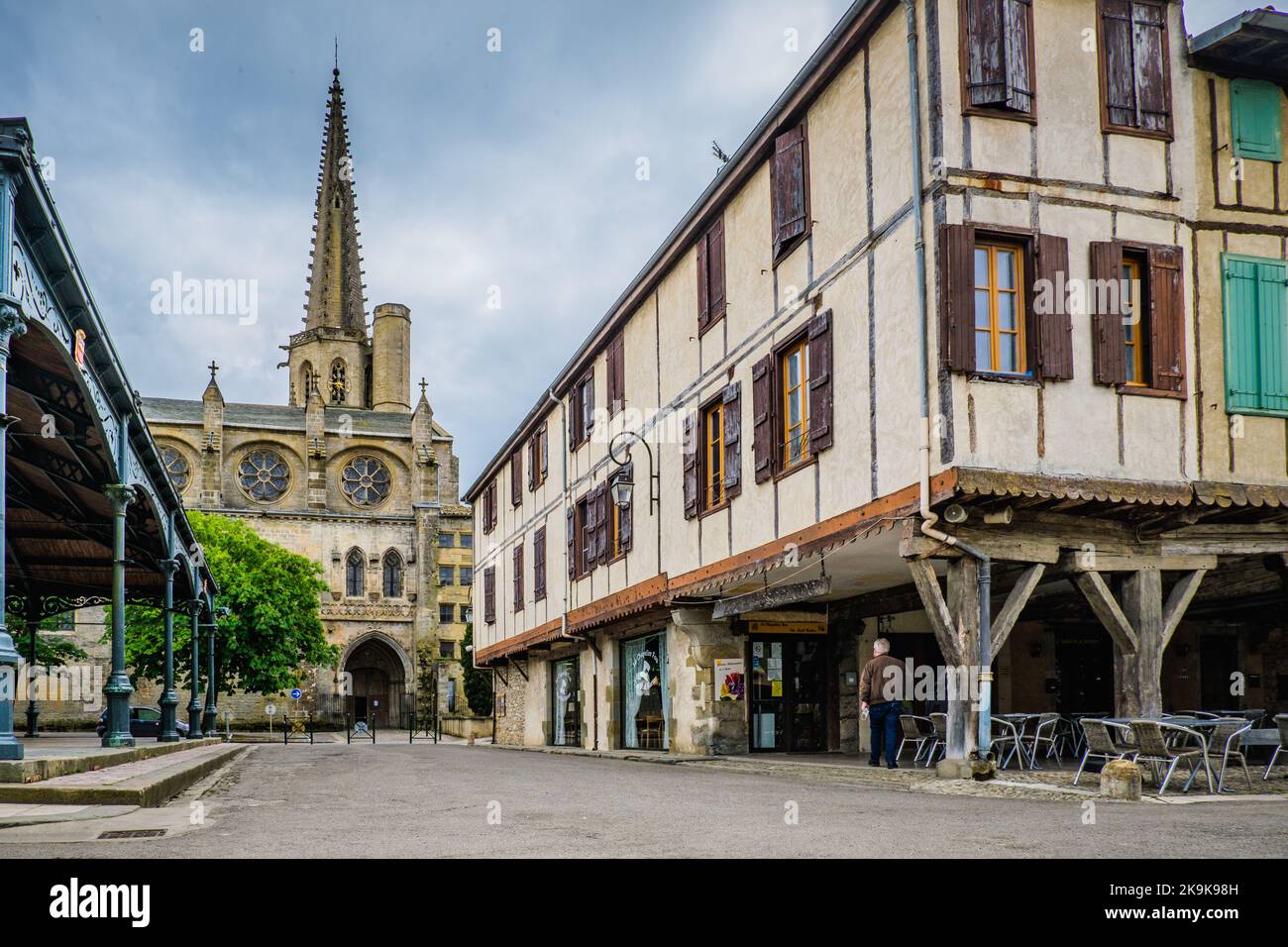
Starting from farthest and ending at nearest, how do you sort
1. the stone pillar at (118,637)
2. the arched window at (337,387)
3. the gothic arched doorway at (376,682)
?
the arched window at (337,387), the gothic arched doorway at (376,682), the stone pillar at (118,637)

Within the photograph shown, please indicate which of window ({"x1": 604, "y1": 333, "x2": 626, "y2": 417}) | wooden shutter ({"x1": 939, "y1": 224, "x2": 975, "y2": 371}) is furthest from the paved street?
window ({"x1": 604, "y1": 333, "x2": 626, "y2": 417})

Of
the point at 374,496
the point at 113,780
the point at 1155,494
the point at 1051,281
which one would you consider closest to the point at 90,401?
the point at 113,780

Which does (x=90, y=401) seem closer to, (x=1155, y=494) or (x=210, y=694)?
(x=1155, y=494)

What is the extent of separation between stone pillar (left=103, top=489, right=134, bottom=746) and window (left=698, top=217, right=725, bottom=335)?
7.82 m

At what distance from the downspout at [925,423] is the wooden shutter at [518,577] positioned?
20.0 metres

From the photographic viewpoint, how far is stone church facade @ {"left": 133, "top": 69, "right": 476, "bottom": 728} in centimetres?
6756

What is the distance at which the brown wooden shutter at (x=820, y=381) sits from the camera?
1401 cm

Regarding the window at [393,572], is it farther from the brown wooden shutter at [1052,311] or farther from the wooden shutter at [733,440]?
the brown wooden shutter at [1052,311]

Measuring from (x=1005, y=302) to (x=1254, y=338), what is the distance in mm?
3057

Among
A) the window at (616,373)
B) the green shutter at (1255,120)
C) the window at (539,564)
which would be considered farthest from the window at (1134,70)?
the window at (539,564)

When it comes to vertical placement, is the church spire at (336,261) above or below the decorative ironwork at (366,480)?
above

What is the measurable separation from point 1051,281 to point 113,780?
9111 millimetres

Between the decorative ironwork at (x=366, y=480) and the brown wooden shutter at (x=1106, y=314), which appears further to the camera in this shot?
the decorative ironwork at (x=366, y=480)

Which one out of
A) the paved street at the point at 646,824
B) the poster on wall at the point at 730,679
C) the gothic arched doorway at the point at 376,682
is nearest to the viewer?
the paved street at the point at 646,824
